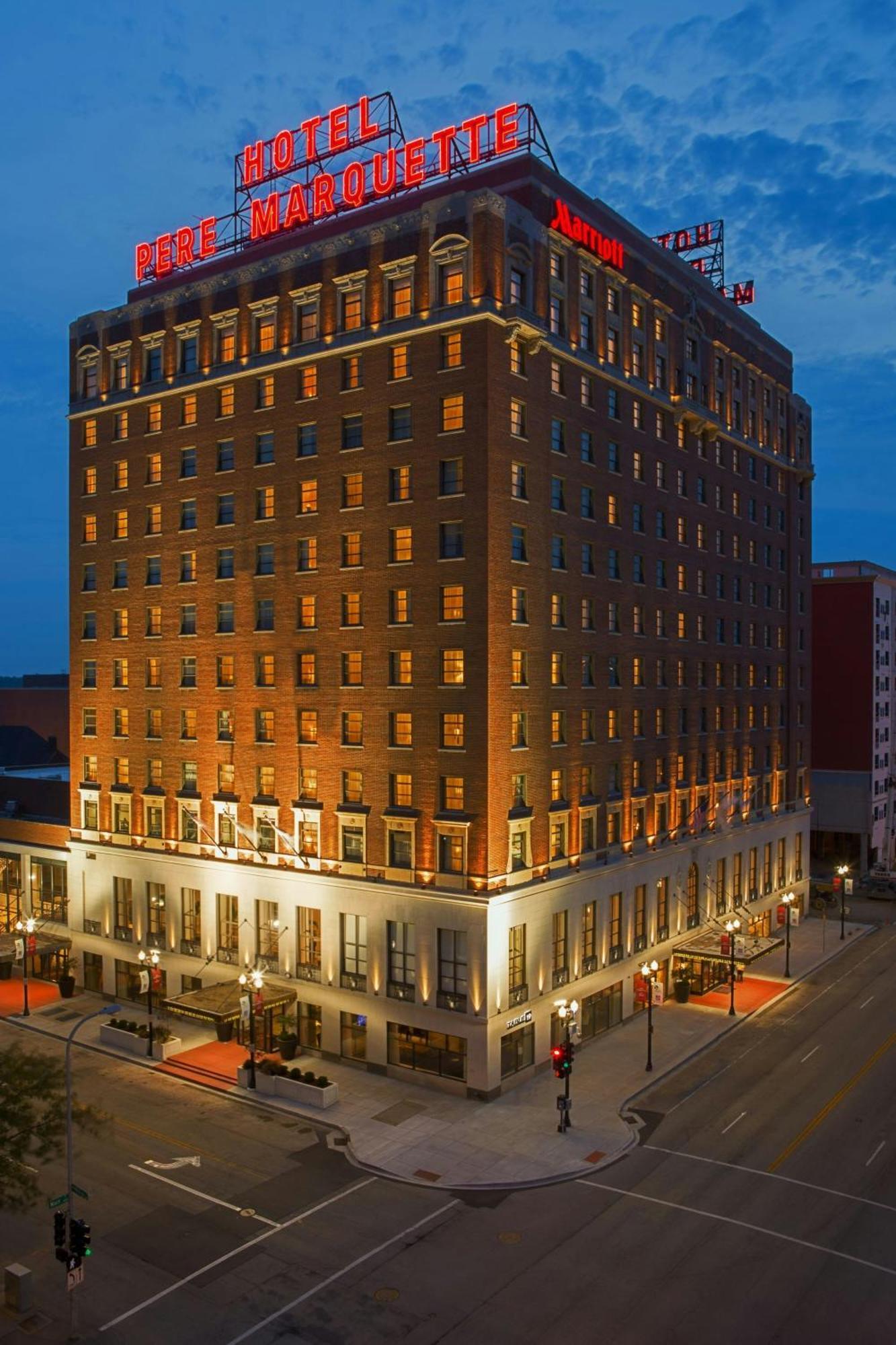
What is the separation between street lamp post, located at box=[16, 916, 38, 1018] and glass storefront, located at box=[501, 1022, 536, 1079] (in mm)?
24294

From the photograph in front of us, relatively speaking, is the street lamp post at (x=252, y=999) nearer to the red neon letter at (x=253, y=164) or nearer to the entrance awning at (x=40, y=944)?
the entrance awning at (x=40, y=944)

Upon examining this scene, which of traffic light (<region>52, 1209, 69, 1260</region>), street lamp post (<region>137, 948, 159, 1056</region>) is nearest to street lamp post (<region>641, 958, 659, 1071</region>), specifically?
street lamp post (<region>137, 948, 159, 1056</region>)

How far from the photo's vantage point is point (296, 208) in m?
55.8

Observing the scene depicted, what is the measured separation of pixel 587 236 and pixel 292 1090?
132 feet

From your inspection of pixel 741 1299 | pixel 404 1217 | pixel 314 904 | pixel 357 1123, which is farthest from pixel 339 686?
pixel 741 1299

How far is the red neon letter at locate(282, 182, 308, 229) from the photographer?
2183 inches

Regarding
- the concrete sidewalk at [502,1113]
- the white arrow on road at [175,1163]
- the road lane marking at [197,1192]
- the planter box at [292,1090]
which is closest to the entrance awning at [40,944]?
the concrete sidewalk at [502,1113]

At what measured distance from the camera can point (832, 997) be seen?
5712 centimetres

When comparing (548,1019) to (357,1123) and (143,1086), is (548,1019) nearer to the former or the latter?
(357,1123)

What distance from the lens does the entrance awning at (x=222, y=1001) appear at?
152 feet

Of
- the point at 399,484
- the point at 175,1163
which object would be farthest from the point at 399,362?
the point at 175,1163

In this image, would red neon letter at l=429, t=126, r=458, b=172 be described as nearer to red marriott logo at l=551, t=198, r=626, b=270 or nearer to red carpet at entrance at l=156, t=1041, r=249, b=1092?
red marriott logo at l=551, t=198, r=626, b=270

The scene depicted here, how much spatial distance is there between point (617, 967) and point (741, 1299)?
82.6ft

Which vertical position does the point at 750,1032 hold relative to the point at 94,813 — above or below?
below
